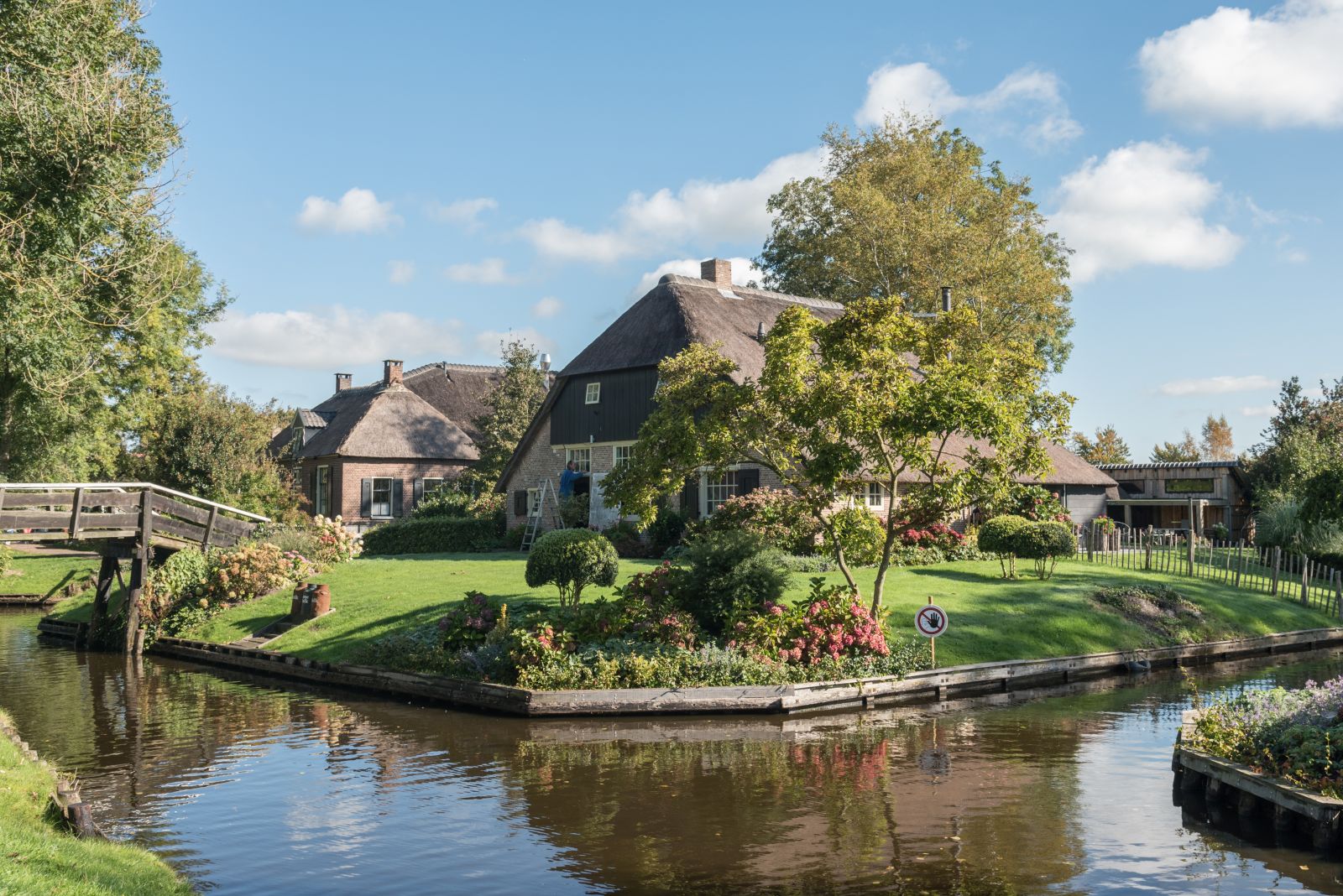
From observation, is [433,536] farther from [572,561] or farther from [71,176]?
[71,176]

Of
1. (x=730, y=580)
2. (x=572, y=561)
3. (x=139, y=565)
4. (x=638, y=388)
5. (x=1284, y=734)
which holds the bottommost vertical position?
(x=1284, y=734)

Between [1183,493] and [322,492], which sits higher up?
[322,492]

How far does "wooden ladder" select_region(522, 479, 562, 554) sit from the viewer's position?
39.6 m

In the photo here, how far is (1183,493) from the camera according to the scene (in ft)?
169

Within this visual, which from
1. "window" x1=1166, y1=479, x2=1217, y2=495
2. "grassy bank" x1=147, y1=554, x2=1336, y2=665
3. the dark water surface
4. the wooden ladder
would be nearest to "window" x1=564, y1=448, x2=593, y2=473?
the wooden ladder

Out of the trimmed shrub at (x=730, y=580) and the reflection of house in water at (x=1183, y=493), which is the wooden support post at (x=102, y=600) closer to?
the trimmed shrub at (x=730, y=580)

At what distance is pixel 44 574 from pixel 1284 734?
4234 cm

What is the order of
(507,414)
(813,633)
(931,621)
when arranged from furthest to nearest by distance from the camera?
(507,414)
(813,633)
(931,621)

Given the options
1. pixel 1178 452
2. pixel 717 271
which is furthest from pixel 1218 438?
pixel 717 271

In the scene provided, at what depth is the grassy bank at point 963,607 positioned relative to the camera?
22859 mm

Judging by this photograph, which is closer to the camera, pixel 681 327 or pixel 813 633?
pixel 813 633

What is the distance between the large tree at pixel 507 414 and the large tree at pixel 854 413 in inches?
1090

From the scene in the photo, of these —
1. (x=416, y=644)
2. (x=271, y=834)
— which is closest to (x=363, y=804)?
(x=271, y=834)

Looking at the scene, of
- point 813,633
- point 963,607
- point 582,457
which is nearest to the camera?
point 813,633
